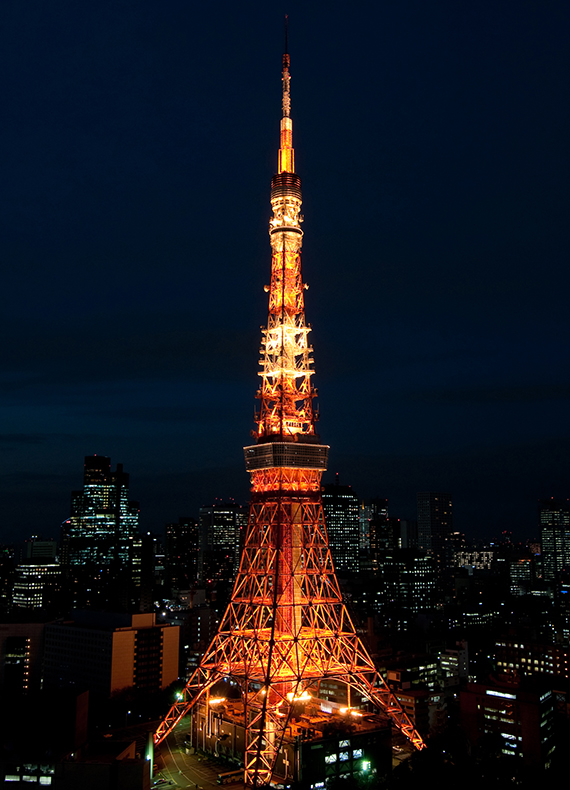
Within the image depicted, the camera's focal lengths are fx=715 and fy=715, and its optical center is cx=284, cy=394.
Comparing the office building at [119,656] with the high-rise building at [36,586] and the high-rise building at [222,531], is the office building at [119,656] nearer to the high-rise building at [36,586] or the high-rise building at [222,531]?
the high-rise building at [36,586]

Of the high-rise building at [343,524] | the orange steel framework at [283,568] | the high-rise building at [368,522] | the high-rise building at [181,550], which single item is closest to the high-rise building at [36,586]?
the high-rise building at [181,550]

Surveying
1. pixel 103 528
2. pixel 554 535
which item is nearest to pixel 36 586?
pixel 103 528

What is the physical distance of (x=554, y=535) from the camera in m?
179

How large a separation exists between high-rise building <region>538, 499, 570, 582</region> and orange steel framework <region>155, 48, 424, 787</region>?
142 m

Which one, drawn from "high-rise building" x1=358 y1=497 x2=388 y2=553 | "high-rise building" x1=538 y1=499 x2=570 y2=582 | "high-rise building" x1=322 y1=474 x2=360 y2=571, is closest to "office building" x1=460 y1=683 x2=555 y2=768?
"high-rise building" x1=322 y1=474 x2=360 y2=571

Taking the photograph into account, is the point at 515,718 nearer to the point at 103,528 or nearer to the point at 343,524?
the point at 343,524

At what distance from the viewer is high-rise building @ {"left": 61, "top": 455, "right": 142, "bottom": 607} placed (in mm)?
156625

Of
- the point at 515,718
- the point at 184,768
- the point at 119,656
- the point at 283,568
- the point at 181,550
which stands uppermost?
the point at 283,568

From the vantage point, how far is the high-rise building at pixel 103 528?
157 meters

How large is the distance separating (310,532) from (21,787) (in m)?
20.2

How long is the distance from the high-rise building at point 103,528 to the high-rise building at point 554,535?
9878 cm

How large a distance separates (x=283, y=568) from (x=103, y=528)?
455 ft

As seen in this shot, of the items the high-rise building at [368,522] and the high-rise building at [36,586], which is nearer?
the high-rise building at [36,586]

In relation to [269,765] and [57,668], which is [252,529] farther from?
[57,668]
